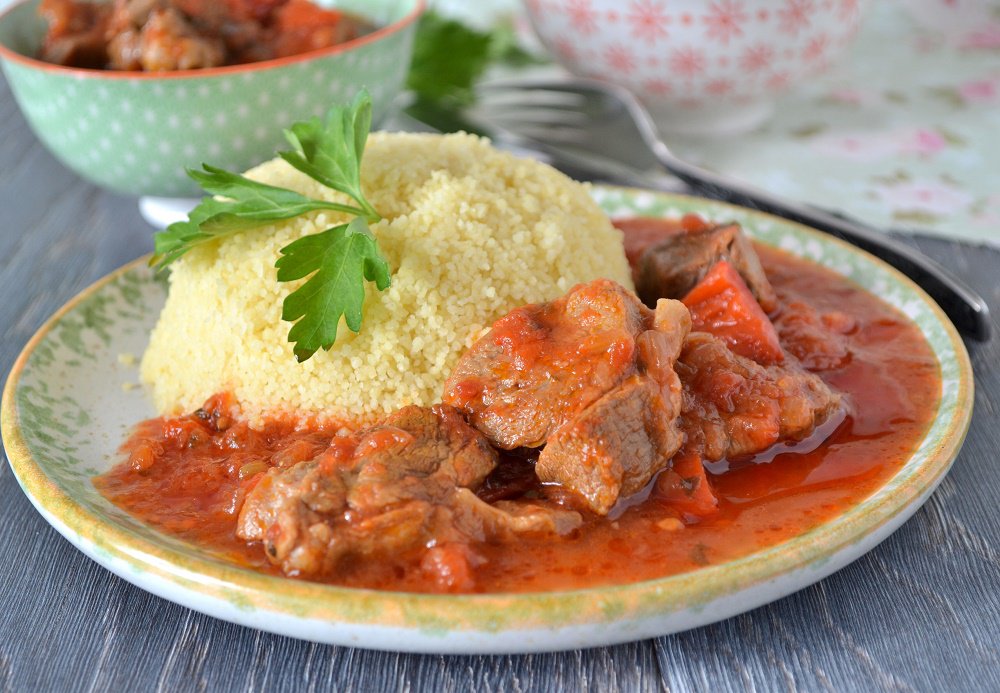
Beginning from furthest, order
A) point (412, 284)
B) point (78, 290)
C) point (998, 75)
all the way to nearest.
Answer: point (998, 75) < point (78, 290) < point (412, 284)

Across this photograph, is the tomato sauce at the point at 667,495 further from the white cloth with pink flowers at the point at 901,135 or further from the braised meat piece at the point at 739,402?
the white cloth with pink flowers at the point at 901,135

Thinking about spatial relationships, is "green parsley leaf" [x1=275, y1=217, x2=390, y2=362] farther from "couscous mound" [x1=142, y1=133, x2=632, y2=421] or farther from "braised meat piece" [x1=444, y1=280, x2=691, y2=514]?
"braised meat piece" [x1=444, y1=280, x2=691, y2=514]

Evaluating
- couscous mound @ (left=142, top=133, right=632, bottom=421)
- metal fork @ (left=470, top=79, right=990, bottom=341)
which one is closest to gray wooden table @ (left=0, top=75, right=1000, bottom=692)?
couscous mound @ (left=142, top=133, right=632, bottom=421)

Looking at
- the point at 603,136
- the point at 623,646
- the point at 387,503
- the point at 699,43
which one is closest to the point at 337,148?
the point at 387,503

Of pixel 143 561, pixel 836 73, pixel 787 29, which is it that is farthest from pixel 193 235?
pixel 836 73

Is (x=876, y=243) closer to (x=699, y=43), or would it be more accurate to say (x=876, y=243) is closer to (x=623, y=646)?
(x=699, y=43)

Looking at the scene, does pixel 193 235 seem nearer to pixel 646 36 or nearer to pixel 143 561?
pixel 143 561
